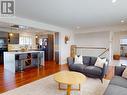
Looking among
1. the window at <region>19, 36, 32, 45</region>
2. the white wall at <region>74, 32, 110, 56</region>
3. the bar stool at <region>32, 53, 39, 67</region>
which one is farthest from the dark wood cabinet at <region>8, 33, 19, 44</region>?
the white wall at <region>74, 32, 110, 56</region>

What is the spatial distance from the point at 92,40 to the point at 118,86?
5956 millimetres

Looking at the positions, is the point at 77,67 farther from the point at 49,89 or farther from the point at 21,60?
the point at 21,60

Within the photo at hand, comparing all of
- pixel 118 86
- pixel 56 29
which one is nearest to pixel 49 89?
pixel 118 86

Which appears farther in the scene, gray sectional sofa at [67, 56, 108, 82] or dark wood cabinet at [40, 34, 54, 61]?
dark wood cabinet at [40, 34, 54, 61]

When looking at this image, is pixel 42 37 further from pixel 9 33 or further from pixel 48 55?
pixel 9 33

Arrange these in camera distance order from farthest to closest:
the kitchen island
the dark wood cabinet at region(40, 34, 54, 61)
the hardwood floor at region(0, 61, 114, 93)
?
the dark wood cabinet at region(40, 34, 54, 61)
the kitchen island
the hardwood floor at region(0, 61, 114, 93)

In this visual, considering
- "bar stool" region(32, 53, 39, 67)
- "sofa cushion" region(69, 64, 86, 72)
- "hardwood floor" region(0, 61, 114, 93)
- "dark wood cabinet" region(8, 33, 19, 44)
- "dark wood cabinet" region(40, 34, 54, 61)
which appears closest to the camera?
"hardwood floor" region(0, 61, 114, 93)

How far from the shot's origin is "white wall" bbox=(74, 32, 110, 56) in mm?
7561

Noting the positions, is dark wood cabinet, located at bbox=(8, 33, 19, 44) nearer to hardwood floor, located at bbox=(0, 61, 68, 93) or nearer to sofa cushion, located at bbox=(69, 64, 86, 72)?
hardwood floor, located at bbox=(0, 61, 68, 93)

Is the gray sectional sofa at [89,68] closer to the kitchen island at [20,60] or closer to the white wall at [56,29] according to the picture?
the white wall at [56,29]

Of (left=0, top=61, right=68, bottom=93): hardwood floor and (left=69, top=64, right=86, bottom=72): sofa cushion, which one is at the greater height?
(left=69, top=64, right=86, bottom=72): sofa cushion

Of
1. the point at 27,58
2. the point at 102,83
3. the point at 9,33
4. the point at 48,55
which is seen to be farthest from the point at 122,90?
the point at 9,33

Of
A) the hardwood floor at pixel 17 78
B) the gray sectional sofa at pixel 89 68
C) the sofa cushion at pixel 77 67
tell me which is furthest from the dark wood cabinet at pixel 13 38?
the sofa cushion at pixel 77 67

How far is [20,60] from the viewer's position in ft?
18.9
